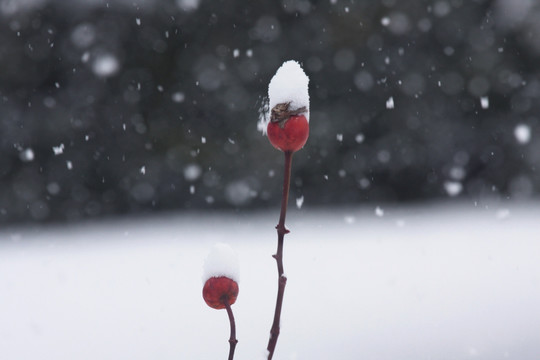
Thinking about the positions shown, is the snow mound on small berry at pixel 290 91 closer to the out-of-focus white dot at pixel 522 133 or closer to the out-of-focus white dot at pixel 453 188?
the out-of-focus white dot at pixel 453 188

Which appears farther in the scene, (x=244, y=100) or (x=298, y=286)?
(x=244, y=100)

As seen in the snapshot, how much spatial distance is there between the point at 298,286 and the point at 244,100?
Result: 174 centimetres

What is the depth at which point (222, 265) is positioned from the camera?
1.55ft

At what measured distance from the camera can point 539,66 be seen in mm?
4453

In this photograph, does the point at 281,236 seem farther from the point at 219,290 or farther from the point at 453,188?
the point at 453,188

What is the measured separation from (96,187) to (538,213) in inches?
129

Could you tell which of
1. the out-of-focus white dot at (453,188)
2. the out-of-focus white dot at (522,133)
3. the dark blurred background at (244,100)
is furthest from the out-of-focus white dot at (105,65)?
the out-of-focus white dot at (522,133)

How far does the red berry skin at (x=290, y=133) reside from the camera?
410mm

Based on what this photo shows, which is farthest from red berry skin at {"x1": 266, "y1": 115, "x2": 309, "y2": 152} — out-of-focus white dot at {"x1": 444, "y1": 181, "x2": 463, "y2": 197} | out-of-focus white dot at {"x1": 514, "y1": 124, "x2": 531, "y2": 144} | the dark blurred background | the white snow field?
out-of-focus white dot at {"x1": 514, "y1": 124, "x2": 531, "y2": 144}

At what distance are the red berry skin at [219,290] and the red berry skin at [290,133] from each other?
122 millimetres

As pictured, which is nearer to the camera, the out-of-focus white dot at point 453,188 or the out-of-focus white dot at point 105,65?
the out-of-focus white dot at point 105,65

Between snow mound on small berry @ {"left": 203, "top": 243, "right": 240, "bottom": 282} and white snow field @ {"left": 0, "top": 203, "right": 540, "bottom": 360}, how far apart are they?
3.92 feet

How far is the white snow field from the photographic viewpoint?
197 cm

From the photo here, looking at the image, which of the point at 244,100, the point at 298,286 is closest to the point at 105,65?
the point at 244,100
